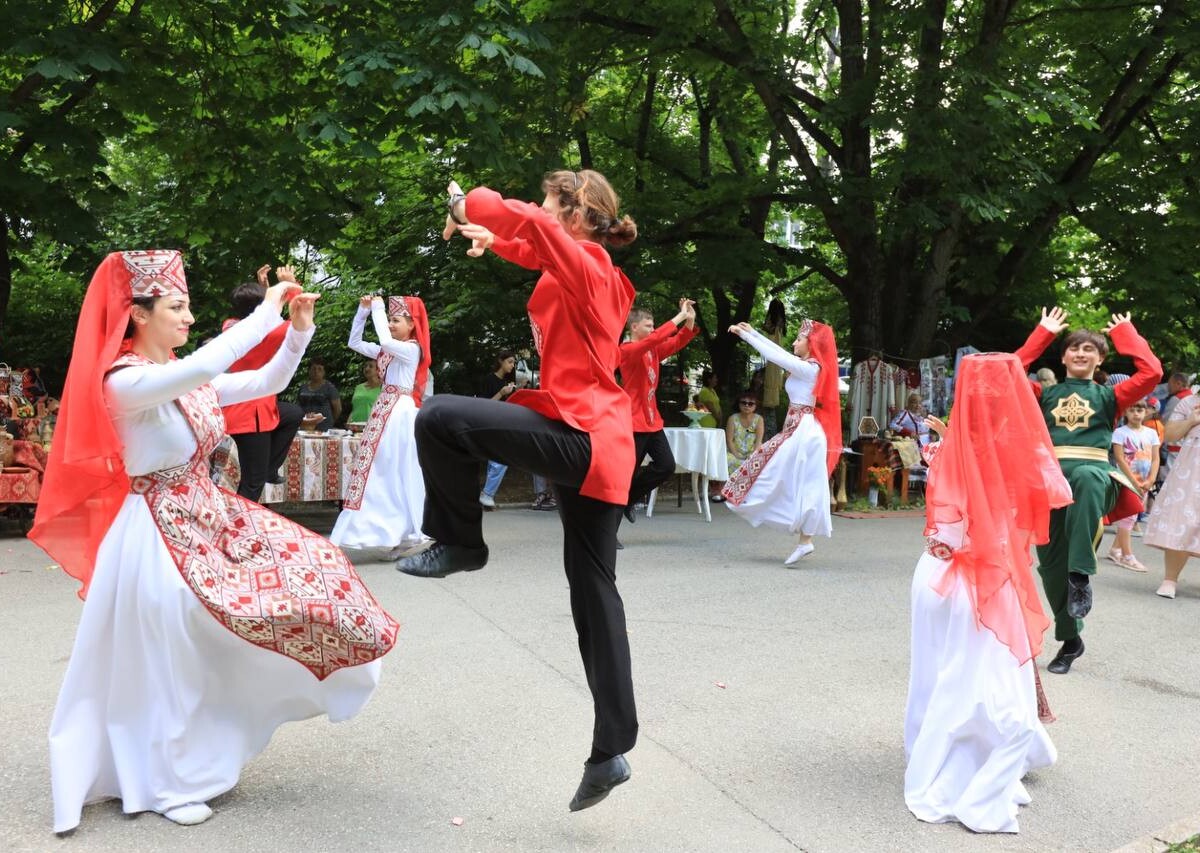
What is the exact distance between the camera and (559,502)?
11.6 feet

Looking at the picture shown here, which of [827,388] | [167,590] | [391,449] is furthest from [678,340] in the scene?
[167,590]

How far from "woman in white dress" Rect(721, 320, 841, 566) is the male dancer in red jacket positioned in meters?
0.65

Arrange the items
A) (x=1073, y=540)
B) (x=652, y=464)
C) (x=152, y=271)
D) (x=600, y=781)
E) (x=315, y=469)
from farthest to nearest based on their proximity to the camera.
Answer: (x=315, y=469) < (x=652, y=464) < (x=1073, y=540) < (x=152, y=271) < (x=600, y=781)

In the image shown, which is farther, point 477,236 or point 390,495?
point 390,495

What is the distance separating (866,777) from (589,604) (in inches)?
56.4

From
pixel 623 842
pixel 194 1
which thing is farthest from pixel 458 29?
pixel 623 842

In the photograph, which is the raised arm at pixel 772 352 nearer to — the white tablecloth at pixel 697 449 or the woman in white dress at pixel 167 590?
the white tablecloth at pixel 697 449

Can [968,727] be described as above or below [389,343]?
below

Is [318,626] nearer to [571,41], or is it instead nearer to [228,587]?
[228,587]

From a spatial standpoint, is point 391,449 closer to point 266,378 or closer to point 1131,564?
point 266,378

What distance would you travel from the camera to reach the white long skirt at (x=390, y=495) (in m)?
8.52

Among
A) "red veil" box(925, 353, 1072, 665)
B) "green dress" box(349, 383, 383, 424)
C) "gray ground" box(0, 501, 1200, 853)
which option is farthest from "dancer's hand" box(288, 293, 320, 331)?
"green dress" box(349, 383, 383, 424)

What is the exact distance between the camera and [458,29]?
939 centimetres

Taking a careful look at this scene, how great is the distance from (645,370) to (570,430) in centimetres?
619
